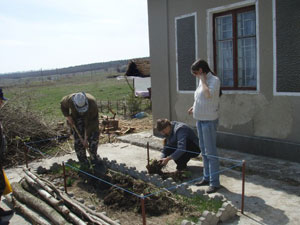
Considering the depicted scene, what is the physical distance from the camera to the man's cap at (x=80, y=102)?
576 cm

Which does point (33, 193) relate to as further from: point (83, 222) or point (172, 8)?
point (172, 8)

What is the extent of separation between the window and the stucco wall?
250 millimetres

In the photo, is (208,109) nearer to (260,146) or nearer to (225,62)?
(260,146)

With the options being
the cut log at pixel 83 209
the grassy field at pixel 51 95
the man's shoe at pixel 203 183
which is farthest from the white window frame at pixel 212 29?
the grassy field at pixel 51 95

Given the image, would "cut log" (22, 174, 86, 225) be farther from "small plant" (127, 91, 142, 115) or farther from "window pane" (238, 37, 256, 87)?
"small plant" (127, 91, 142, 115)

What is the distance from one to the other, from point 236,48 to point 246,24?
0.54 m

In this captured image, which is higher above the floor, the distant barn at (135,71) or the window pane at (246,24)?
the window pane at (246,24)

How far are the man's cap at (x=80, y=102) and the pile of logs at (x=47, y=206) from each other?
136cm

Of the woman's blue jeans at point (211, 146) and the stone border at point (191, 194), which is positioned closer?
the stone border at point (191, 194)

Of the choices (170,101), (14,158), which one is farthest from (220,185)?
(14,158)

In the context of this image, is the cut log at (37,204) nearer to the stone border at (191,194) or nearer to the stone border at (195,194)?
the stone border at (191,194)

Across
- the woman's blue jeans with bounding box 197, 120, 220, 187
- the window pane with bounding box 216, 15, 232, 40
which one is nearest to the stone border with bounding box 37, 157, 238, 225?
the woman's blue jeans with bounding box 197, 120, 220, 187

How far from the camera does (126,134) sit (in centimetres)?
1010

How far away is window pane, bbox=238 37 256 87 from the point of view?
7.07m
